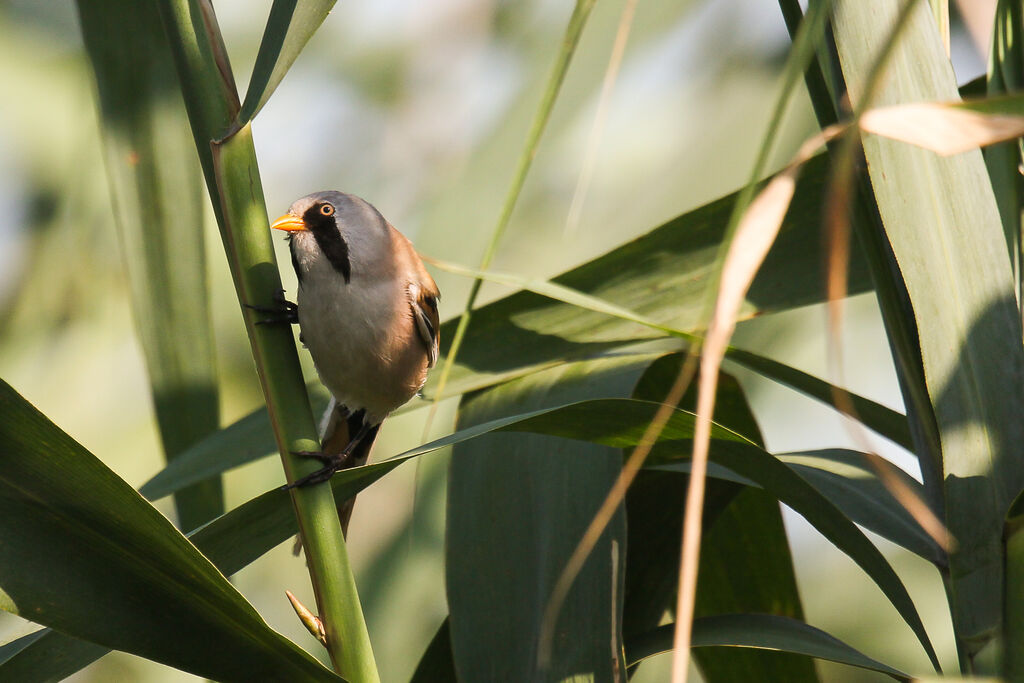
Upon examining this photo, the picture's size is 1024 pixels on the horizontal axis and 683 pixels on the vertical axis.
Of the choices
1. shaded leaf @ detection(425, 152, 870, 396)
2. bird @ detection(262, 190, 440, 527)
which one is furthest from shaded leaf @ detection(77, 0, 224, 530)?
shaded leaf @ detection(425, 152, 870, 396)

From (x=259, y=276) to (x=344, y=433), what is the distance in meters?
0.88

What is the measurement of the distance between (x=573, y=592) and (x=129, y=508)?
0.45m

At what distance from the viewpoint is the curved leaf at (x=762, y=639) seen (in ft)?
2.56

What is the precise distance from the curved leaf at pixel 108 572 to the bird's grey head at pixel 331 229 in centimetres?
69

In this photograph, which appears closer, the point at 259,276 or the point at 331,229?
the point at 259,276

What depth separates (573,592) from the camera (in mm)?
895

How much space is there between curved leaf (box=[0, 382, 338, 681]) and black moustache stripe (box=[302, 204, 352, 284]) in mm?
712

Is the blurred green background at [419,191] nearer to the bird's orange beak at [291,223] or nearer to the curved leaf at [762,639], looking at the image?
the bird's orange beak at [291,223]

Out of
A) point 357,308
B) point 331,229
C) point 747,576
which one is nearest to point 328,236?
point 331,229

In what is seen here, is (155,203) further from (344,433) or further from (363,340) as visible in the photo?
(344,433)

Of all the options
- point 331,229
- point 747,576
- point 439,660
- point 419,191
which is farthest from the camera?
point 419,191

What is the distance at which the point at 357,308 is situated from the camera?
4.53 ft

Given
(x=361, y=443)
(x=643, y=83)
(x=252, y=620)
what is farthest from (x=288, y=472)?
(x=643, y=83)

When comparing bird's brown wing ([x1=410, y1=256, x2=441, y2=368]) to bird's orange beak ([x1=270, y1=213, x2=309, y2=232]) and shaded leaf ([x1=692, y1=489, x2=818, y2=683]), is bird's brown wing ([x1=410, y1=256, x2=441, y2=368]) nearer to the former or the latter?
bird's orange beak ([x1=270, y1=213, x2=309, y2=232])
